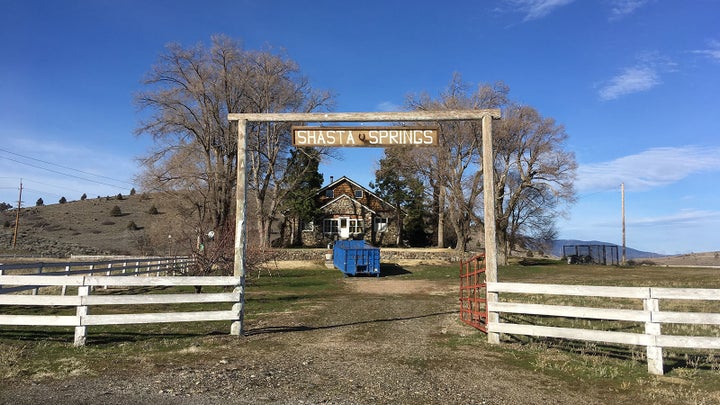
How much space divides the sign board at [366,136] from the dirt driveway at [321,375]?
13.6 ft

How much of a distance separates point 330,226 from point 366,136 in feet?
127

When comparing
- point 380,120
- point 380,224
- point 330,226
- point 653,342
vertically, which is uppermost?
point 380,120

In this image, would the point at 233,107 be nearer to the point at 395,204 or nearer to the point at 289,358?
the point at 395,204

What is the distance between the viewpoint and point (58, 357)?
682 centimetres

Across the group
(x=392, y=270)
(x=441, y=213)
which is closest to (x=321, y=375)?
(x=392, y=270)

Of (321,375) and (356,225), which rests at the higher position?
(356,225)

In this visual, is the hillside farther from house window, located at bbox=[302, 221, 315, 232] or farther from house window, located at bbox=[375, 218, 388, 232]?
house window, located at bbox=[375, 218, 388, 232]

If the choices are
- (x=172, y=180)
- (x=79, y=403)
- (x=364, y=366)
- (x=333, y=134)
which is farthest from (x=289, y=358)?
(x=172, y=180)

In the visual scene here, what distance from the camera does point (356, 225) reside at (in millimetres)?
47844

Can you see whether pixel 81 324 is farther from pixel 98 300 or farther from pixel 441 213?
pixel 441 213

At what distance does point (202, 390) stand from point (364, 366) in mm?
2328

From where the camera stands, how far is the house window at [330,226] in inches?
1884

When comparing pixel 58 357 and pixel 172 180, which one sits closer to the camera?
pixel 58 357

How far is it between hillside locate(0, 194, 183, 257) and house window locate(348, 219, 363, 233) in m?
18.4
